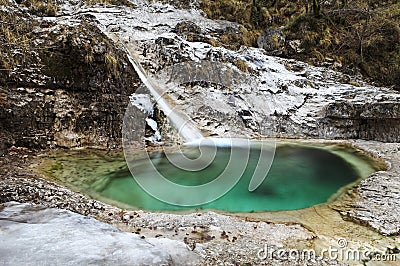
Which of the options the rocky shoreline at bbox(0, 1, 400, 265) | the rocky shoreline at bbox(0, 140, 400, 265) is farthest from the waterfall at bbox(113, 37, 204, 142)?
the rocky shoreline at bbox(0, 140, 400, 265)

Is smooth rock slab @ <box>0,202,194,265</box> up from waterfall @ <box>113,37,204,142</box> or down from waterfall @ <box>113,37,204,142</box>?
down

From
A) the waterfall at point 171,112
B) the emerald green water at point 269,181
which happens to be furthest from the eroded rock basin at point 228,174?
the waterfall at point 171,112

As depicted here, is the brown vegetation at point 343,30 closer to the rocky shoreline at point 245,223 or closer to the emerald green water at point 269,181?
the emerald green water at point 269,181

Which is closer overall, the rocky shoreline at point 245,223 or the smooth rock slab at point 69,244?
the smooth rock slab at point 69,244

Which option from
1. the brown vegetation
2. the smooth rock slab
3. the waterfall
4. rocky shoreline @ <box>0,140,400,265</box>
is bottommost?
rocky shoreline @ <box>0,140,400,265</box>

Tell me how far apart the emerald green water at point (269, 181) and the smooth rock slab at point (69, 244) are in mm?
1734

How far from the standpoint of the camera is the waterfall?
9328 millimetres

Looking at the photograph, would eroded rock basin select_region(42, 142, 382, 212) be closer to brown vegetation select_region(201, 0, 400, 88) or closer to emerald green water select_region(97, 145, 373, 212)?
emerald green water select_region(97, 145, 373, 212)

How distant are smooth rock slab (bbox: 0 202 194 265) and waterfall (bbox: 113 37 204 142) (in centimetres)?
613

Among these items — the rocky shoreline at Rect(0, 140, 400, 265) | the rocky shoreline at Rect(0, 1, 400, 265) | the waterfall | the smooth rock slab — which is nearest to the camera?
the smooth rock slab

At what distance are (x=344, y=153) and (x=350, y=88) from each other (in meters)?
4.23

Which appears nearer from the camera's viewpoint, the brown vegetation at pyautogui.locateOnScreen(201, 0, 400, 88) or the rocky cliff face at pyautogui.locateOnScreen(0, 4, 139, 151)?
the rocky cliff face at pyautogui.locateOnScreen(0, 4, 139, 151)

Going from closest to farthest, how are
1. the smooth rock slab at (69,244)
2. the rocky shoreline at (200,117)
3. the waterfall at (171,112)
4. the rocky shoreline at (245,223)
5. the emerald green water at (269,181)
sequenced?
1. the smooth rock slab at (69,244)
2. the rocky shoreline at (245,223)
3. the rocky shoreline at (200,117)
4. the emerald green water at (269,181)
5. the waterfall at (171,112)

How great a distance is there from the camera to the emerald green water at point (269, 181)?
501cm
